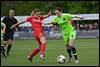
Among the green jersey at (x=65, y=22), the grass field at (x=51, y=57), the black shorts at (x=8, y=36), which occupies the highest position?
the green jersey at (x=65, y=22)

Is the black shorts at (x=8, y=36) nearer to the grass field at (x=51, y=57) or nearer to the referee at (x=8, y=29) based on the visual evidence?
the referee at (x=8, y=29)

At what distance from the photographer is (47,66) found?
632 inches

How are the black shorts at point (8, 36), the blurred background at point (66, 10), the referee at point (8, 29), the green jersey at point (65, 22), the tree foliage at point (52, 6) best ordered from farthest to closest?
the tree foliage at point (52, 6) → the blurred background at point (66, 10) → the black shorts at point (8, 36) → the referee at point (8, 29) → the green jersey at point (65, 22)

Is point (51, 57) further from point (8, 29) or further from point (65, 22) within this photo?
point (65, 22)

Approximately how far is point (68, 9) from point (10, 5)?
8835 mm

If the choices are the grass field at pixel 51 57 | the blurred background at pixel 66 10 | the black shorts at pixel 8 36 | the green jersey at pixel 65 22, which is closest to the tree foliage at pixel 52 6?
the blurred background at pixel 66 10

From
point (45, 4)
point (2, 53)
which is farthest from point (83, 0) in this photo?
point (2, 53)

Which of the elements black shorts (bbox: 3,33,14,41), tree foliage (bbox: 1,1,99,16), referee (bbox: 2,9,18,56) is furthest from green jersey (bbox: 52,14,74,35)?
tree foliage (bbox: 1,1,99,16)

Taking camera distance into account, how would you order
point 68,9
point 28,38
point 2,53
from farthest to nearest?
point 68,9 → point 28,38 → point 2,53

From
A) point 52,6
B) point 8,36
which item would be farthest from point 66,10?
point 8,36

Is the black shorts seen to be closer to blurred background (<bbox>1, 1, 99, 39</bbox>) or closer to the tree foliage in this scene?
blurred background (<bbox>1, 1, 99, 39</bbox>)

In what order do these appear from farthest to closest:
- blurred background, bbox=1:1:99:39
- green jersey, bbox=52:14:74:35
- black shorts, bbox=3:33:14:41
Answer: blurred background, bbox=1:1:99:39, black shorts, bbox=3:33:14:41, green jersey, bbox=52:14:74:35

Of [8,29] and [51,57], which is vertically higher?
[8,29]

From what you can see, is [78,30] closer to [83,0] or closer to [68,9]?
[83,0]
